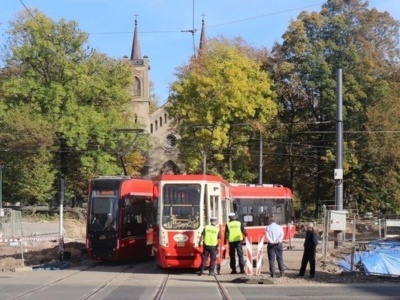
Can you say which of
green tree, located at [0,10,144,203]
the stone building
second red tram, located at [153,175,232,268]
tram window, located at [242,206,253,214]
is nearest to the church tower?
the stone building

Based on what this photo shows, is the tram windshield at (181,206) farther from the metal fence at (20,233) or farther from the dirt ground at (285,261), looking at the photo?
the metal fence at (20,233)

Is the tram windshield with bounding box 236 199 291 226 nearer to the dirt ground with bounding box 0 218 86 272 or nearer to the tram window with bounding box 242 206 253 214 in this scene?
the tram window with bounding box 242 206 253 214

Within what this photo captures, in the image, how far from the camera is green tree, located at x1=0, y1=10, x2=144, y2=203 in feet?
172

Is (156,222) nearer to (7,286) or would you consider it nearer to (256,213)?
(7,286)

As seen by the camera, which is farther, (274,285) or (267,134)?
(267,134)

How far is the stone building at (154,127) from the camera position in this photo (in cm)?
8031

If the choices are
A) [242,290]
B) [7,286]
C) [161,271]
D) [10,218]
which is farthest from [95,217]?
[10,218]

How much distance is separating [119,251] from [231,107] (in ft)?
87.9

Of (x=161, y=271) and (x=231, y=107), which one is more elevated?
(x=231, y=107)

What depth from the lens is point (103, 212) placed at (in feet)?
83.9

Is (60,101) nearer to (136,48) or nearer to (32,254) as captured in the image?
(32,254)

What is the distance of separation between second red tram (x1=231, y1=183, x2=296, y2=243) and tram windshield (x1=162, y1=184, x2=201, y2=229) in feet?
51.0

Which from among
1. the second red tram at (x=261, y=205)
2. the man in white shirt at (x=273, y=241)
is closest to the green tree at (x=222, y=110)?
the second red tram at (x=261, y=205)

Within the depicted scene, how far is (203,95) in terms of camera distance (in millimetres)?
50969
